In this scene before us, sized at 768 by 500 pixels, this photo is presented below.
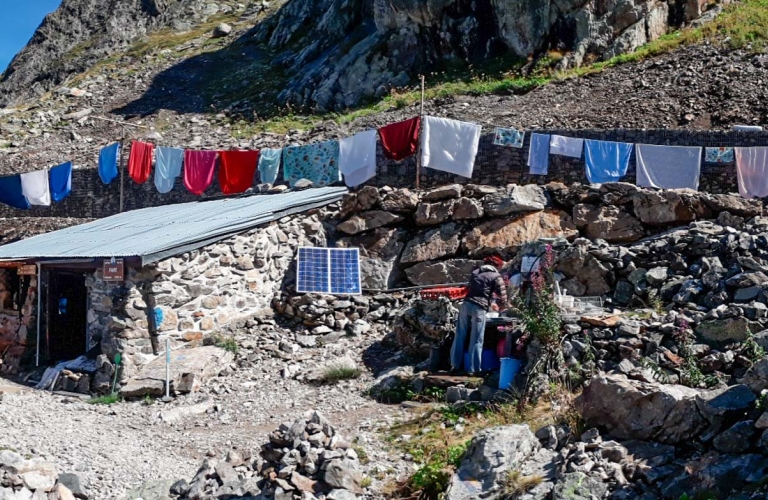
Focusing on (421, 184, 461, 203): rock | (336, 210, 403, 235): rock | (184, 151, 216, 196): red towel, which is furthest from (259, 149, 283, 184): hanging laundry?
(421, 184, 461, 203): rock

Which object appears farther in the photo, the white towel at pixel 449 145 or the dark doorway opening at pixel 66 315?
the white towel at pixel 449 145

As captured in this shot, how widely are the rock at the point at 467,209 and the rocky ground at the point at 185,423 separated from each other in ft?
11.0

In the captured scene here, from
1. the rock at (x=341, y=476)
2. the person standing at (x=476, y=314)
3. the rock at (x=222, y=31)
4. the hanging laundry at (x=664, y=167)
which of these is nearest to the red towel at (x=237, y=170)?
the hanging laundry at (x=664, y=167)

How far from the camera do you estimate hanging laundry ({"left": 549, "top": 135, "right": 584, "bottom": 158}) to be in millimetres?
14773

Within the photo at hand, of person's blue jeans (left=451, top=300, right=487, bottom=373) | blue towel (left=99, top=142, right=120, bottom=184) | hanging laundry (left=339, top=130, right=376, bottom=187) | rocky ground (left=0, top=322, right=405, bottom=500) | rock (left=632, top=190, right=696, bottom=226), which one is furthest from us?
blue towel (left=99, top=142, right=120, bottom=184)

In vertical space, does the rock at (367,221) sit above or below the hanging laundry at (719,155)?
below

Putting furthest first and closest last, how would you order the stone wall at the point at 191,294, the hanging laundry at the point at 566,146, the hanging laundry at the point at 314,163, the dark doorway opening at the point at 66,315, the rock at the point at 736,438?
1. the hanging laundry at the point at 314,163
2. the hanging laundry at the point at 566,146
3. the dark doorway opening at the point at 66,315
4. the stone wall at the point at 191,294
5. the rock at the point at 736,438

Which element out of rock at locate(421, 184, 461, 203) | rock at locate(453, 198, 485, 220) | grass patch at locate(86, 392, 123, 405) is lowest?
grass patch at locate(86, 392, 123, 405)

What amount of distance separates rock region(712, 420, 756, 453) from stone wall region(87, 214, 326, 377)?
27.2 ft

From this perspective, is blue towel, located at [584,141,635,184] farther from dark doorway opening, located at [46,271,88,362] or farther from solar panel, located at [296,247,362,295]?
dark doorway opening, located at [46,271,88,362]

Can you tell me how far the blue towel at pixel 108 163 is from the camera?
64.2 ft

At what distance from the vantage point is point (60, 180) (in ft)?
65.7

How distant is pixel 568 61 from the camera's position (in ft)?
83.8

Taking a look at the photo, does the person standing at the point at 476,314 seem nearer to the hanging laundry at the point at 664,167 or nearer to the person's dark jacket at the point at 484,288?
the person's dark jacket at the point at 484,288
